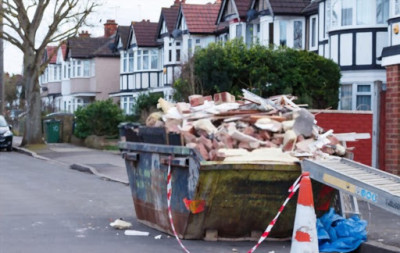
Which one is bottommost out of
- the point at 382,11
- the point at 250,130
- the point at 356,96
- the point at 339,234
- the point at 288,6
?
the point at 339,234

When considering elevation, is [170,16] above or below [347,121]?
above

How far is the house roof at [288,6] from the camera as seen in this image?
33375mm

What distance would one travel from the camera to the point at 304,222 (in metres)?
7.09

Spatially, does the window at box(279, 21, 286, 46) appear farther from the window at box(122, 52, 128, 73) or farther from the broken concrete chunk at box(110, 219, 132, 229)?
the broken concrete chunk at box(110, 219, 132, 229)

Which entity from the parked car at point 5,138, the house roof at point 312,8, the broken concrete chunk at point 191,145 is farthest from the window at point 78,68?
the broken concrete chunk at point 191,145

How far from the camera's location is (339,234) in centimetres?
916

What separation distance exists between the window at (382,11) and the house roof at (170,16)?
21.2 meters

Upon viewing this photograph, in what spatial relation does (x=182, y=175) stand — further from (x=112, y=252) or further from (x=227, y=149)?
(x=112, y=252)

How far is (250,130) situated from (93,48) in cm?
5202

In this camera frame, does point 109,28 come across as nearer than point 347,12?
No

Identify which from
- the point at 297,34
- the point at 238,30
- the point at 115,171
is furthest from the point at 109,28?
the point at 115,171

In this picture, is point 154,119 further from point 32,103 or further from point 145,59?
point 145,59

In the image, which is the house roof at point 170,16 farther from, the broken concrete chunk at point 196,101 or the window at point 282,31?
the broken concrete chunk at point 196,101

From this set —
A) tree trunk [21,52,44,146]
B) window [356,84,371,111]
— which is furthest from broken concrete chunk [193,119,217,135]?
tree trunk [21,52,44,146]
